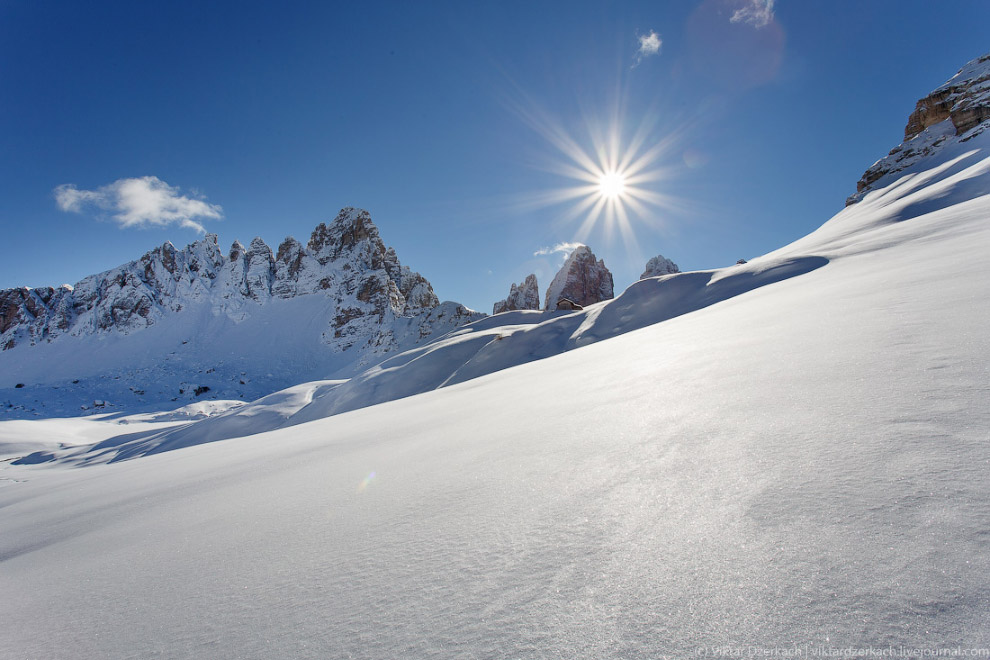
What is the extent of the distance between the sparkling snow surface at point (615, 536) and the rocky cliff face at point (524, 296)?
52.5 meters

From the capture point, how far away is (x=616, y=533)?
109cm

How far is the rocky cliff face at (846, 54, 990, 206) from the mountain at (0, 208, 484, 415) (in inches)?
1614

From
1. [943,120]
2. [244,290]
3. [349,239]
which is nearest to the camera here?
[943,120]

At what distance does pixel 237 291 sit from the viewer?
70188 millimetres

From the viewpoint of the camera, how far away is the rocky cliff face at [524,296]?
55.5 m

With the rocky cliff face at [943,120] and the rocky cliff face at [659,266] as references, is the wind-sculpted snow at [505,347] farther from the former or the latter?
the rocky cliff face at [659,266]

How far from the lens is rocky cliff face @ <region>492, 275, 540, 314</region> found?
55.5m

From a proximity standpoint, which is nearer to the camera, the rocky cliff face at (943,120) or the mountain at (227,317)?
the rocky cliff face at (943,120)

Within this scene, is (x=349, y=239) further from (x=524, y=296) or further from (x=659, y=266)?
(x=659, y=266)

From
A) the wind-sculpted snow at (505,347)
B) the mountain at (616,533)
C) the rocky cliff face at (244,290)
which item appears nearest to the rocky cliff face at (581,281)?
the rocky cliff face at (244,290)

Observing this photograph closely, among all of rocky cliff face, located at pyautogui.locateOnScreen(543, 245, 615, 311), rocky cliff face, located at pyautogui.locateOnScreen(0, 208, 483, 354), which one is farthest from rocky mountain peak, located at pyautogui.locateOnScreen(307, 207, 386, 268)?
rocky cliff face, located at pyautogui.locateOnScreen(543, 245, 615, 311)

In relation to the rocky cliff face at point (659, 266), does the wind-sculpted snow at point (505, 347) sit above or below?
below

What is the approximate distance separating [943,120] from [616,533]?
159 ft

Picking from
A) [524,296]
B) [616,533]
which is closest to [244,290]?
[524,296]
